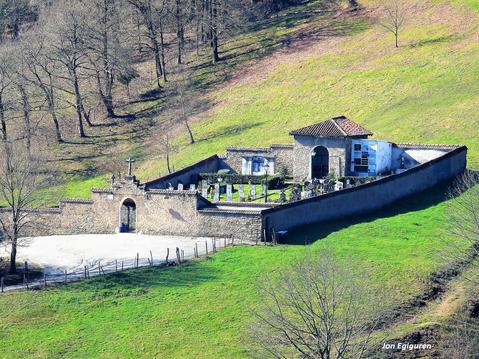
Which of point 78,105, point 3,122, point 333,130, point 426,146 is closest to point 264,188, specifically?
point 333,130

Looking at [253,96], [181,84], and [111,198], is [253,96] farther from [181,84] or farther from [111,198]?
[111,198]

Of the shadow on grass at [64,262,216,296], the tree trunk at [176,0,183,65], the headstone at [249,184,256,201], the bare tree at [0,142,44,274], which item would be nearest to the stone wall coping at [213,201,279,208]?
the headstone at [249,184,256,201]

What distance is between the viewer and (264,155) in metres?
89.9

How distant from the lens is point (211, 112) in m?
108

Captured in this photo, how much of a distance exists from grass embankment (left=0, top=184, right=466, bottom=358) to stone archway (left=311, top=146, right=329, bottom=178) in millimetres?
12190

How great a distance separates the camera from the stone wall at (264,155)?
8925 centimetres

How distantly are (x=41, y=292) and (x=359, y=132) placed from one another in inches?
1098

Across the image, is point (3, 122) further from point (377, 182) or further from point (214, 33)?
point (377, 182)

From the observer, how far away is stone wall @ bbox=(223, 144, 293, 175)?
293 ft

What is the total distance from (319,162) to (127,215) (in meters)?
14.8

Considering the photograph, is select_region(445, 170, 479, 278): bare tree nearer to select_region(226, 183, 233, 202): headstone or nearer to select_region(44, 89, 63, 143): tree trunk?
select_region(226, 183, 233, 202): headstone

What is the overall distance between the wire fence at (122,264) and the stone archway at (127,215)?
5.55 metres

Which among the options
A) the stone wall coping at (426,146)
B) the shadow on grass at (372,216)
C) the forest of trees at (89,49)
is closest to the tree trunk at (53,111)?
the forest of trees at (89,49)

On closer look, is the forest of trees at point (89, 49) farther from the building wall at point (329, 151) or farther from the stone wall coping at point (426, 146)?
the stone wall coping at point (426, 146)
